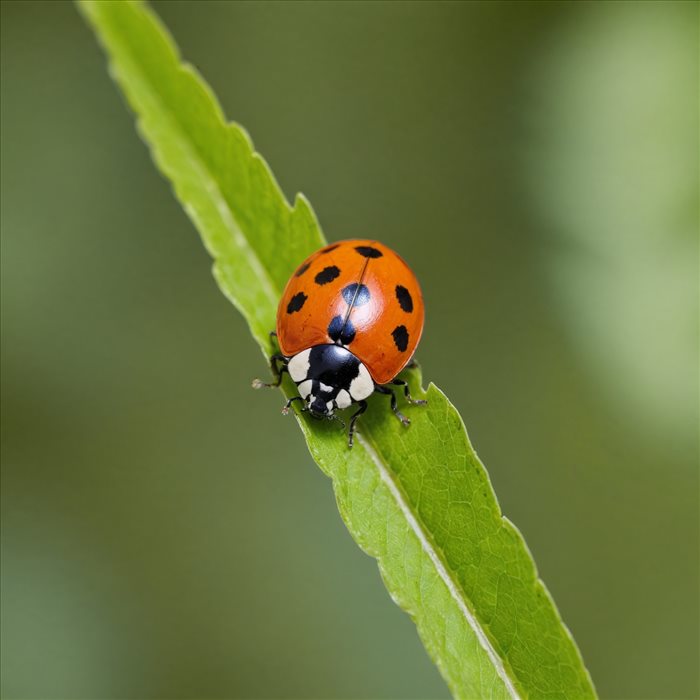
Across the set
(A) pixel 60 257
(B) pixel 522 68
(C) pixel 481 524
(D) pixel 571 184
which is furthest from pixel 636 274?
(A) pixel 60 257

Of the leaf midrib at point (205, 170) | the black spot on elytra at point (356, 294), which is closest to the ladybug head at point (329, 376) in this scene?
the black spot on elytra at point (356, 294)

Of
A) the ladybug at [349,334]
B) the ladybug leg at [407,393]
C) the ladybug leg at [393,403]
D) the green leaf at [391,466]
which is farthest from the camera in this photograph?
the ladybug at [349,334]

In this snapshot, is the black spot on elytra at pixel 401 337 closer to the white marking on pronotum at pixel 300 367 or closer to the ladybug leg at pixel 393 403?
the ladybug leg at pixel 393 403

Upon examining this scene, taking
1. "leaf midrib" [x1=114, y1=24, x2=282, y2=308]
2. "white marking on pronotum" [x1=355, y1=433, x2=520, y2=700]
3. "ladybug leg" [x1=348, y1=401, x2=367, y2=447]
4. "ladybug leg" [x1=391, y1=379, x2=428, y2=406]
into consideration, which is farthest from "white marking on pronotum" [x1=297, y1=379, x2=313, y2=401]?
"white marking on pronotum" [x1=355, y1=433, x2=520, y2=700]

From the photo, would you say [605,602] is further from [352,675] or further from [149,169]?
[149,169]

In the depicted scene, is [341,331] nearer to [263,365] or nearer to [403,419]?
[403,419]

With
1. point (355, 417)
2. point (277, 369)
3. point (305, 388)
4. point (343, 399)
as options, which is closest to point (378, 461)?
point (355, 417)
